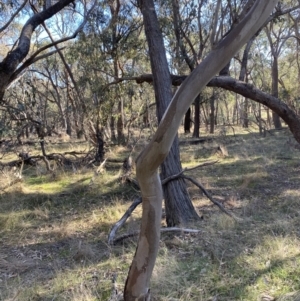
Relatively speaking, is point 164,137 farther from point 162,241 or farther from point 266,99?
point 266,99

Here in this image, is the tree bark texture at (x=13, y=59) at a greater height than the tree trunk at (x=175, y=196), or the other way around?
the tree bark texture at (x=13, y=59)

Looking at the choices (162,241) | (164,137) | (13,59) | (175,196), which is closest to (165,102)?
(175,196)

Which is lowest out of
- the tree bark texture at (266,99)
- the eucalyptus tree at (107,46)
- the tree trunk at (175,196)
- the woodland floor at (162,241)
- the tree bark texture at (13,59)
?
the woodland floor at (162,241)

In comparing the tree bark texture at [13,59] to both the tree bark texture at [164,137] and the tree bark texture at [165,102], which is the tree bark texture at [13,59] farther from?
the tree bark texture at [164,137]

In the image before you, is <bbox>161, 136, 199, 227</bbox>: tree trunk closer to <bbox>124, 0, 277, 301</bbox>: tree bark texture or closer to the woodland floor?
the woodland floor

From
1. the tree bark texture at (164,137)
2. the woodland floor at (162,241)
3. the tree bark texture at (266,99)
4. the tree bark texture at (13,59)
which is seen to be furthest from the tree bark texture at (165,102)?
the tree bark texture at (164,137)

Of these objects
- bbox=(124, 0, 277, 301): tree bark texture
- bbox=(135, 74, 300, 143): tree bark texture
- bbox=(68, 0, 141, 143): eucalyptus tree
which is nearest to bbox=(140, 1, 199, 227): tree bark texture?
bbox=(135, 74, 300, 143): tree bark texture

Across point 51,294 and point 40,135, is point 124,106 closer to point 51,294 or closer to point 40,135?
point 40,135

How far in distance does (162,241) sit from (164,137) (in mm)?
2709

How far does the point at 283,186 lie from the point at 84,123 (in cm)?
627

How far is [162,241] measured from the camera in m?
4.54

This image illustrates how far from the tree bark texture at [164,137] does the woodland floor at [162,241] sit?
0.78 m

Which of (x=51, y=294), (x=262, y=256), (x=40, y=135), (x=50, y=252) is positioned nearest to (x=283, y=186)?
(x=262, y=256)

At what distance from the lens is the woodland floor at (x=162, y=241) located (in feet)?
11.1
